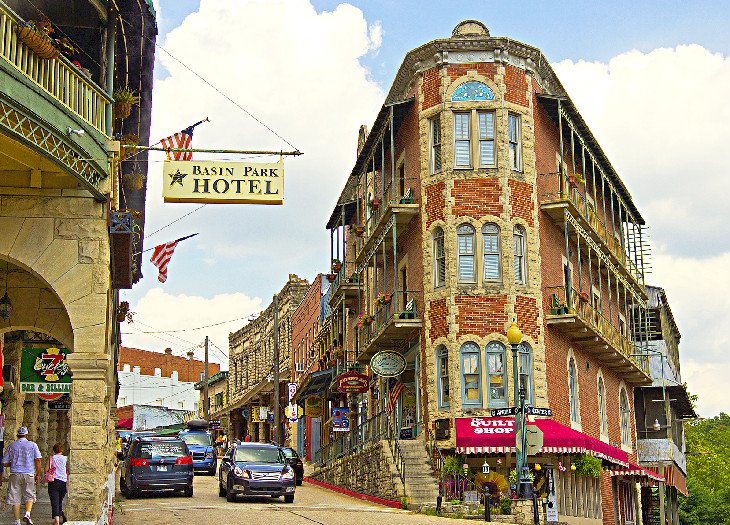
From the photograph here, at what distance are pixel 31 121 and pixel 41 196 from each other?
94.6 inches

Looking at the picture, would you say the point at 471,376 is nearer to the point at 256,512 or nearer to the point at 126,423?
the point at 256,512

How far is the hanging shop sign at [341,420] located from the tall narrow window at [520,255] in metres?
13.2

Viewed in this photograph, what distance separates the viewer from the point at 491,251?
31.3 metres

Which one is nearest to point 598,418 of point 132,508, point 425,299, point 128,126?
point 425,299

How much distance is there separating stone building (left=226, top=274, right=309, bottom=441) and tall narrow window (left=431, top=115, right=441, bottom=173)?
3253 cm

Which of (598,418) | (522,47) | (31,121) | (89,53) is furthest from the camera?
(598,418)

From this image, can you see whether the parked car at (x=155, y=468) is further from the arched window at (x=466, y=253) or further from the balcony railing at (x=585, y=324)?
the balcony railing at (x=585, y=324)

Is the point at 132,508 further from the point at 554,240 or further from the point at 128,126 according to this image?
the point at 554,240

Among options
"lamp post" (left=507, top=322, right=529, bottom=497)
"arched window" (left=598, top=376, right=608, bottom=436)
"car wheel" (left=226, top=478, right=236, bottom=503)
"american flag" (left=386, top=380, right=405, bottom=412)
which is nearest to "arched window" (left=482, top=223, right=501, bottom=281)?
"american flag" (left=386, top=380, right=405, bottom=412)

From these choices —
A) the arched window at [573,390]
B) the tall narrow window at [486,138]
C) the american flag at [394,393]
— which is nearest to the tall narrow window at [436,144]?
the tall narrow window at [486,138]

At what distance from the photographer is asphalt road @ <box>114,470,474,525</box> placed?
21.1 metres

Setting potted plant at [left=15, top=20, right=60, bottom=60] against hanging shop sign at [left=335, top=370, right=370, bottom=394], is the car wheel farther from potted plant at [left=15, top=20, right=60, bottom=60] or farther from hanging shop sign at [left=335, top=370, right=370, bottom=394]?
potted plant at [left=15, top=20, right=60, bottom=60]

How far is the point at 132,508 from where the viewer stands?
24078mm

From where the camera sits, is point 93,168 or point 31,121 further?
point 93,168
